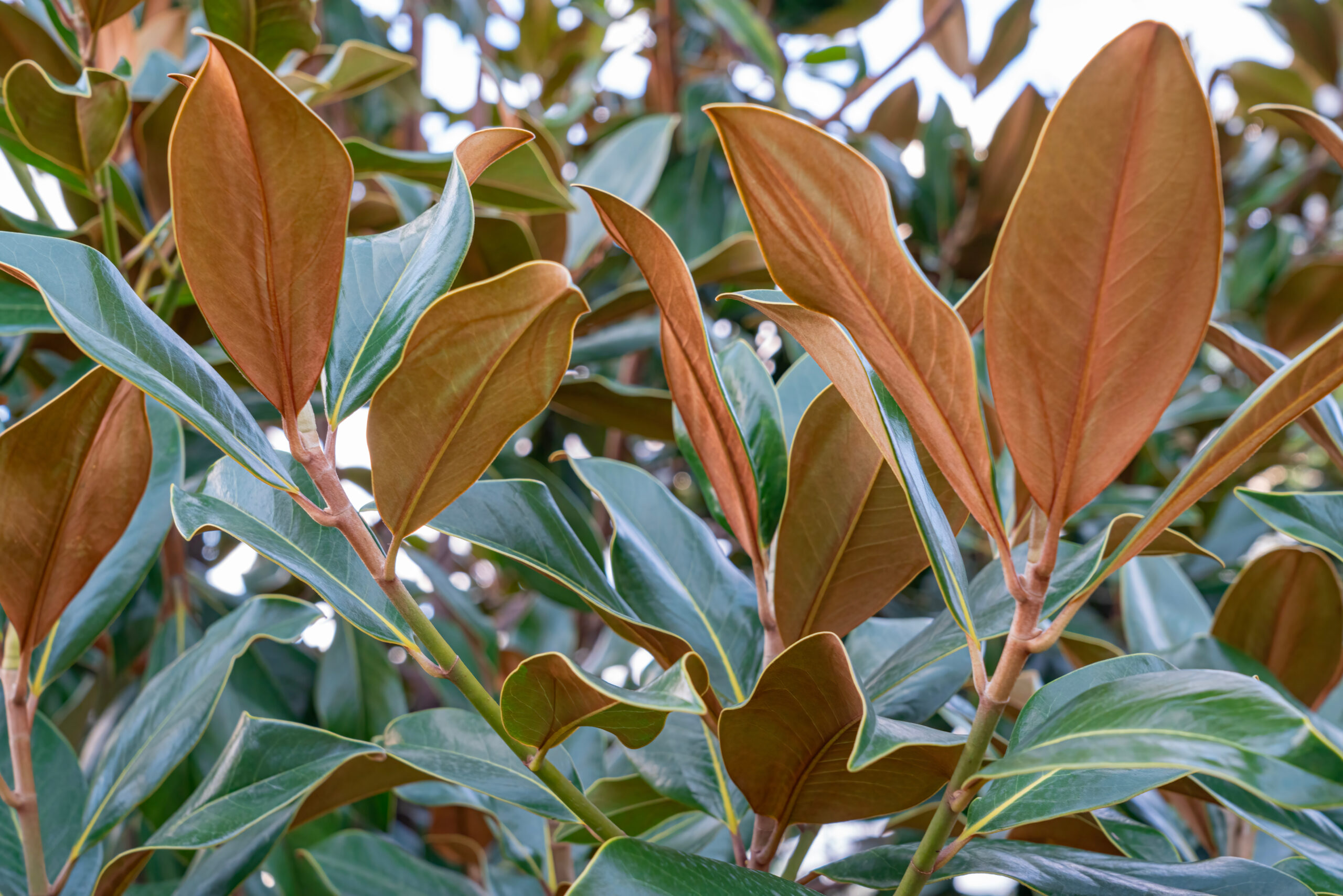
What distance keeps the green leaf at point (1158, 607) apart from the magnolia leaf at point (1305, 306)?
0.67m

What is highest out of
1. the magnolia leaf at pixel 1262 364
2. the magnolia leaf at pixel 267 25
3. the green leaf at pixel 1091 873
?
the magnolia leaf at pixel 267 25

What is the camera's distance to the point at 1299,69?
5.35 ft

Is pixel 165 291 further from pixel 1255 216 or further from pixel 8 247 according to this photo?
pixel 1255 216

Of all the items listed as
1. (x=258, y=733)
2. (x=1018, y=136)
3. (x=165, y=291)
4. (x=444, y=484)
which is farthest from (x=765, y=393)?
(x=1018, y=136)

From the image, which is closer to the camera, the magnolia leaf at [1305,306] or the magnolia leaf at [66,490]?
the magnolia leaf at [66,490]

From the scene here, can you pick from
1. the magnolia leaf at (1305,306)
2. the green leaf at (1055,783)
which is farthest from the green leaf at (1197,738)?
the magnolia leaf at (1305,306)

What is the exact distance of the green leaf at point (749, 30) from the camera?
1040 millimetres

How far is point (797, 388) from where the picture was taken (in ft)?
1.71

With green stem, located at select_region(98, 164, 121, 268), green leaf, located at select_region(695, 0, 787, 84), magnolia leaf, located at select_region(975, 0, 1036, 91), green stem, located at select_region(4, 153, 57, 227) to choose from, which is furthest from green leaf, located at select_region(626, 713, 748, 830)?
magnolia leaf, located at select_region(975, 0, 1036, 91)

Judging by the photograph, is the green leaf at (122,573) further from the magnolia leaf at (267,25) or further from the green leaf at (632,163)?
the green leaf at (632,163)

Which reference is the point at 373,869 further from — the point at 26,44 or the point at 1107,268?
the point at 26,44

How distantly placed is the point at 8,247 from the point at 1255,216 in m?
2.01

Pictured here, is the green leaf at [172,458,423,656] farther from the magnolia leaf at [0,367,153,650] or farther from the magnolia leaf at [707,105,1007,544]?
the magnolia leaf at [707,105,1007,544]

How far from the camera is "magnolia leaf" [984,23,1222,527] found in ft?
0.75
